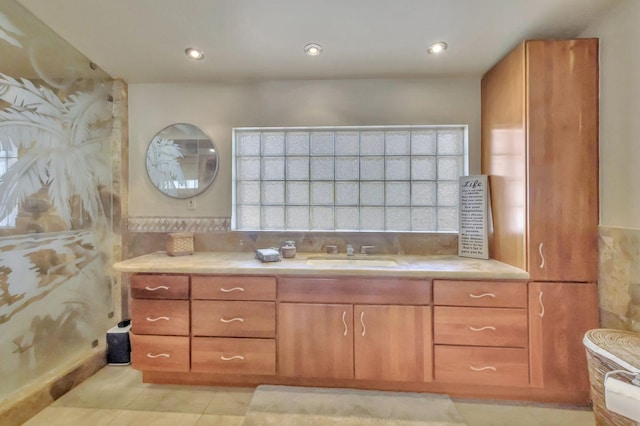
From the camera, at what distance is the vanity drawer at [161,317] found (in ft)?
6.18

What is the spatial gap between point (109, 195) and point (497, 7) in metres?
A: 3.24

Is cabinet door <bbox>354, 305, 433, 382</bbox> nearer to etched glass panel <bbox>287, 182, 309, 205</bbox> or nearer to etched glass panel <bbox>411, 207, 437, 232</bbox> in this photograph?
etched glass panel <bbox>411, 207, 437, 232</bbox>

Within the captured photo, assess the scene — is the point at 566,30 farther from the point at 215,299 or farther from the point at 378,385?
the point at 215,299

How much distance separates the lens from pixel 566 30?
182cm

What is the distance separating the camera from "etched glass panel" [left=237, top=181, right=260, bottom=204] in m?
2.56

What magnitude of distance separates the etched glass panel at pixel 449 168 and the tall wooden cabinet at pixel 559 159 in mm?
649

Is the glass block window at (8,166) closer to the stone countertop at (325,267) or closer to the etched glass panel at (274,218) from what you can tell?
the stone countertop at (325,267)

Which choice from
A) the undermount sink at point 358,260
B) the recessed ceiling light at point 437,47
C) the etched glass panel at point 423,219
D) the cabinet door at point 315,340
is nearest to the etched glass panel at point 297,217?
the undermount sink at point 358,260

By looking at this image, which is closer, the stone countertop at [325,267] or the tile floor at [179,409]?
the tile floor at [179,409]

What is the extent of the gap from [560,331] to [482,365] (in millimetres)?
540

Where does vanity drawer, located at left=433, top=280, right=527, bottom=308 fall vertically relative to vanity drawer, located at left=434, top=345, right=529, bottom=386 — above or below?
above

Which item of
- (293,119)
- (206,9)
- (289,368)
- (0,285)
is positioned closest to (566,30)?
(293,119)

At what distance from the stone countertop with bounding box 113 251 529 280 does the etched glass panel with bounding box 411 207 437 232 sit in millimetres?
339

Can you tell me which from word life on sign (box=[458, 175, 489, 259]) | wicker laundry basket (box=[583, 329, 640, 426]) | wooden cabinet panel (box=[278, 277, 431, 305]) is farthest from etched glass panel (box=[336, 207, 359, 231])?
wicker laundry basket (box=[583, 329, 640, 426])
